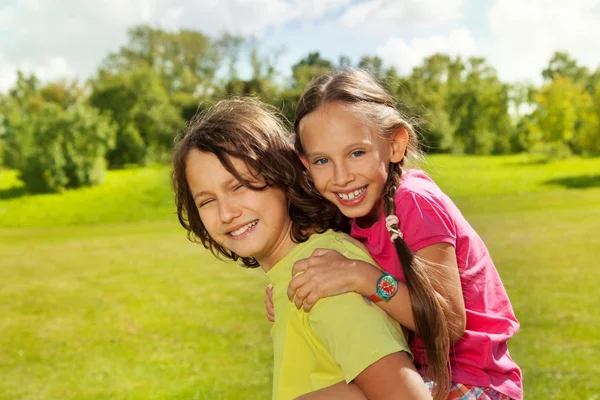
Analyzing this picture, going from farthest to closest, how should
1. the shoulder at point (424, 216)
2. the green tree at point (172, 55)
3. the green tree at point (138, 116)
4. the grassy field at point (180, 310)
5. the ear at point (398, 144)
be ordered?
the green tree at point (172, 55) < the green tree at point (138, 116) < the grassy field at point (180, 310) < the ear at point (398, 144) < the shoulder at point (424, 216)

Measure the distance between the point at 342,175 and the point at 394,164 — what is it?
321 millimetres

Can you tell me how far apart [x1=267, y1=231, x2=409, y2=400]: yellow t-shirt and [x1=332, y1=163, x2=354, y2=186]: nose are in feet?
1.65

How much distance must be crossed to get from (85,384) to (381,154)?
244 inches

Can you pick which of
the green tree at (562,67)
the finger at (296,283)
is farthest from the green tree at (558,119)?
the finger at (296,283)

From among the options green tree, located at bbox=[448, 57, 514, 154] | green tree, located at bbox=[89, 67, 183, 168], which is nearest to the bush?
green tree, located at bbox=[89, 67, 183, 168]

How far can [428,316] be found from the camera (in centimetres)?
241

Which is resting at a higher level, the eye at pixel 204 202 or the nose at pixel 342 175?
the nose at pixel 342 175

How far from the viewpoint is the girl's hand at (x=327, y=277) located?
2.16 m

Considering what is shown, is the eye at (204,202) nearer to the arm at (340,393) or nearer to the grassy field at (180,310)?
the arm at (340,393)

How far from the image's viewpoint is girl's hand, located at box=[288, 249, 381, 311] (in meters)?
2.16

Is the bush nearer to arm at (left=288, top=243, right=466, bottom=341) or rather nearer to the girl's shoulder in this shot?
the girl's shoulder

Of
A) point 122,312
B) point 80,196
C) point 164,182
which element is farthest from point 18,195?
point 122,312

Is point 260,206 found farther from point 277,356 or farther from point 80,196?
point 80,196

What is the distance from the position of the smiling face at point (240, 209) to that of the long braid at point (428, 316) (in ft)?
1.43
